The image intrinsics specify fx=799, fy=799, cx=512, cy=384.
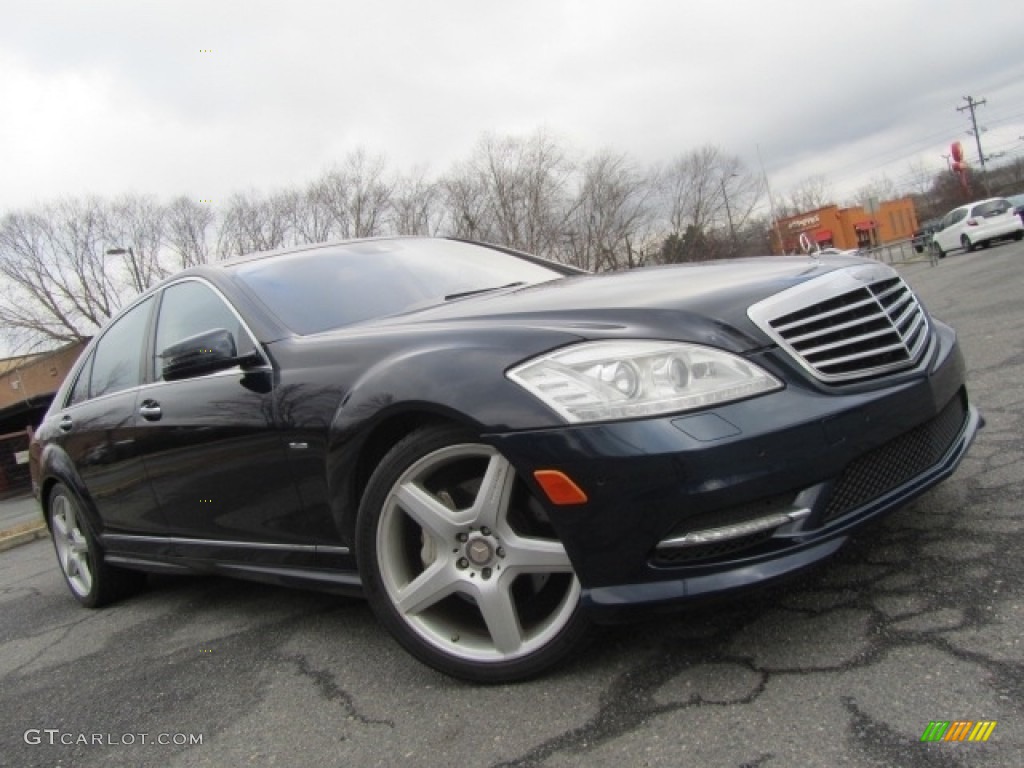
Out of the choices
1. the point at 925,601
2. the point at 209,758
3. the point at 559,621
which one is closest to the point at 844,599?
the point at 925,601

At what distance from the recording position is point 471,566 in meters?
2.23

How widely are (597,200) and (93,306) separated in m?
30.2

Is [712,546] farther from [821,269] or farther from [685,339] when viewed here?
[821,269]

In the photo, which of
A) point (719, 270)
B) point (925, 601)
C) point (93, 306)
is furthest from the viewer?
point (93, 306)

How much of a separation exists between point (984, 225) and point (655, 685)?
93.9 feet

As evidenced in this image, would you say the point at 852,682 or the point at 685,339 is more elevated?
the point at 685,339

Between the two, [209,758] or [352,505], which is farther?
[352,505]

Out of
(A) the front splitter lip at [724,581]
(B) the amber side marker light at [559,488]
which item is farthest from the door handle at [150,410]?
(A) the front splitter lip at [724,581]

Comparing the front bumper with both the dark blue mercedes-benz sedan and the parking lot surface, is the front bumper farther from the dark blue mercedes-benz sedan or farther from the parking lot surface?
the parking lot surface

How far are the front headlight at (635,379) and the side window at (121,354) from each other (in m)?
2.36

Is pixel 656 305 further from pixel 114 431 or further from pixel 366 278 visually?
pixel 114 431

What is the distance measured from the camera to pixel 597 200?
47875 millimetres

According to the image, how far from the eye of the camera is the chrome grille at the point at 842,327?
2.14 m
